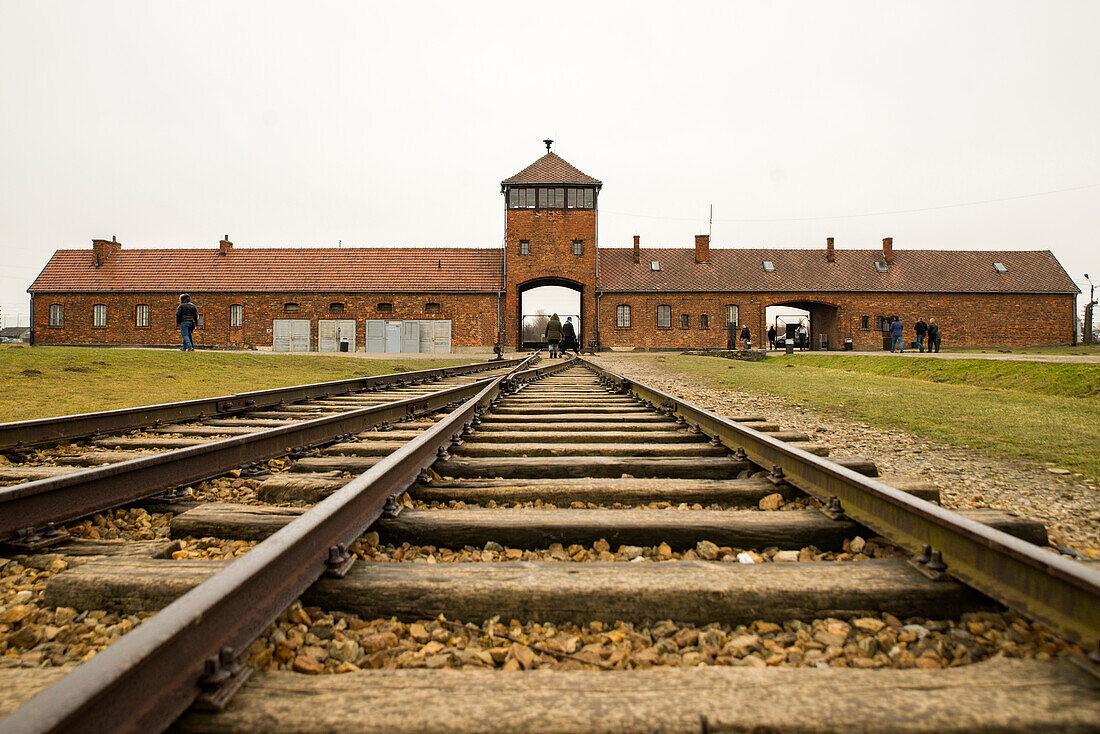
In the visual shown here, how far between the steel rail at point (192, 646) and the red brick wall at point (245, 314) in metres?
31.6

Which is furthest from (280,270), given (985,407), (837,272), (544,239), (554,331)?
(985,407)

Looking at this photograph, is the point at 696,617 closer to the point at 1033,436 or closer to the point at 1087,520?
the point at 1087,520

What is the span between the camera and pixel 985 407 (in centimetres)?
669

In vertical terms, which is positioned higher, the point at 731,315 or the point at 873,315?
the point at 873,315

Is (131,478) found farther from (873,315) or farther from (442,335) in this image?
(873,315)

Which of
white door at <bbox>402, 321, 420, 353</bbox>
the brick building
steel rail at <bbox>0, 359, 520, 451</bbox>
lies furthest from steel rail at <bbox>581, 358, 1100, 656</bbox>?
white door at <bbox>402, 321, 420, 353</bbox>

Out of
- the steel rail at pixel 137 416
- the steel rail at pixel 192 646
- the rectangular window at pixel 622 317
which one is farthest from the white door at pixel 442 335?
the steel rail at pixel 192 646

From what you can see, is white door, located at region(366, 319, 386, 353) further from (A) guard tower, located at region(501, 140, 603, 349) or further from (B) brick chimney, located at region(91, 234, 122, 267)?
(B) brick chimney, located at region(91, 234, 122, 267)

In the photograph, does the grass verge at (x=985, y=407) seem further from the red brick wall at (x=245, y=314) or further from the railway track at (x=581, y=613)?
the red brick wall at (x=245, y=314)

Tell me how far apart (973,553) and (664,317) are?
34298 millimetres

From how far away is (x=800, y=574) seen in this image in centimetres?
172

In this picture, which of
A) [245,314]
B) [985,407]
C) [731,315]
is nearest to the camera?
[985,407]

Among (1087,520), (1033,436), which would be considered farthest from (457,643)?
(1033,436)

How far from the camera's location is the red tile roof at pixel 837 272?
36250mm
